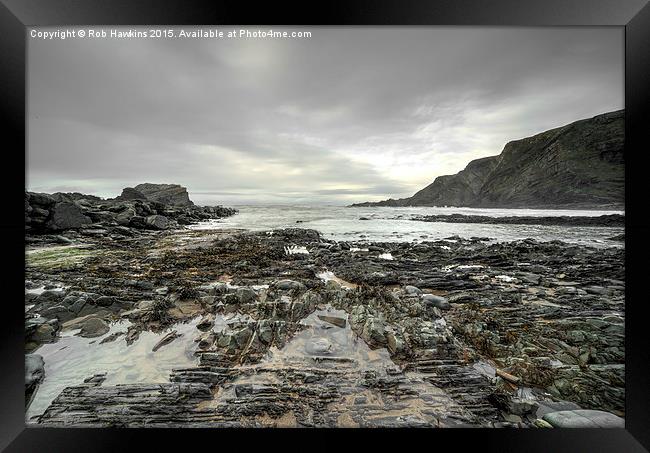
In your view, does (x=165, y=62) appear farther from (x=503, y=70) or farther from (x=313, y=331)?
(x=503, y=70)

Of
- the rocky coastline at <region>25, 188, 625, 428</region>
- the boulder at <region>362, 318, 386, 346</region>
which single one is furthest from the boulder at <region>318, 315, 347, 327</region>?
the boulder at <region>362, 318, 386, 346</region>

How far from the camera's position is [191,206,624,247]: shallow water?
2904 mm

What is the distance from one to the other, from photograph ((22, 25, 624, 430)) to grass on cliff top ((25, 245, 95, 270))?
20mm

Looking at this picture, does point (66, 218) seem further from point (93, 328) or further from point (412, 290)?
point (412, 290)

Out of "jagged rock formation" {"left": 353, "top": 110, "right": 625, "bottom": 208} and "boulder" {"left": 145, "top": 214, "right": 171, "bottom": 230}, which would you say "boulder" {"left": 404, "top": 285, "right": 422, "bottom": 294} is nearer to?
"jagged rock formation" {"left": 353, "top": 110, "right": 625, "bottom": 208}

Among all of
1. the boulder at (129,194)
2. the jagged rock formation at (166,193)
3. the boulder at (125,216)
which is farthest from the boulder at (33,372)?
the jagged rock formation at (166,193)

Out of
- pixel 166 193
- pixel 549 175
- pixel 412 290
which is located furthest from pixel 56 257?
pixel 549 175

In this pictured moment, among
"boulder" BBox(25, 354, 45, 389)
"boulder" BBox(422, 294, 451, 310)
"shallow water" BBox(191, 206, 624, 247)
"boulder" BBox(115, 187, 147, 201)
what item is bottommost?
"boulder" BBox(25, 354, 45, 389)

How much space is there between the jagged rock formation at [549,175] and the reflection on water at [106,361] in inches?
125

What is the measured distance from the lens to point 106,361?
2078 millimetres
